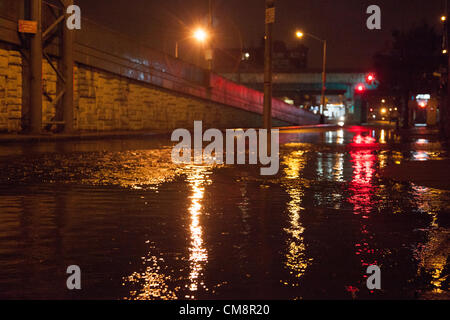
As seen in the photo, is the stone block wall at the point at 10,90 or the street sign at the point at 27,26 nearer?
the stone block wall at the point at 10,90

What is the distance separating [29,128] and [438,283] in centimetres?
2324

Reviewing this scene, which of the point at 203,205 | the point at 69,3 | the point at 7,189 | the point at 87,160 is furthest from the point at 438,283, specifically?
the point at 69,3

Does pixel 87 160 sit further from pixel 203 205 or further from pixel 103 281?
pixel 103 281

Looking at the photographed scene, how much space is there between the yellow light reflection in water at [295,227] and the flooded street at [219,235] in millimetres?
19

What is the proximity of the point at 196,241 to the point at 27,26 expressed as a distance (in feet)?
69.4

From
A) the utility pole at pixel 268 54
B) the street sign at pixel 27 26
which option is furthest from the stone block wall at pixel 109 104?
the utility pole at pixel 268 54

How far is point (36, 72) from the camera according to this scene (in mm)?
25812

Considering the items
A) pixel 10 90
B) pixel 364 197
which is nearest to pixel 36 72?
pixel 10 90

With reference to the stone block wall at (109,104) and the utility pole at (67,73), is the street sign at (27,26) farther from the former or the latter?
the utility pole at (67,73)

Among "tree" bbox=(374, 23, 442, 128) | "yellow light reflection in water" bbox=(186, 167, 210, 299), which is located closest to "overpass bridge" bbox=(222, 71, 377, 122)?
"tree" bbox=(374, 23, 442, 128)

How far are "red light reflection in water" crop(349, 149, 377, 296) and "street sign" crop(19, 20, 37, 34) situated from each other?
45.2 feet

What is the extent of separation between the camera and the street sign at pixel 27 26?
2541 centimetres

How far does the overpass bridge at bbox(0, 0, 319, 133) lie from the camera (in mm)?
25734
